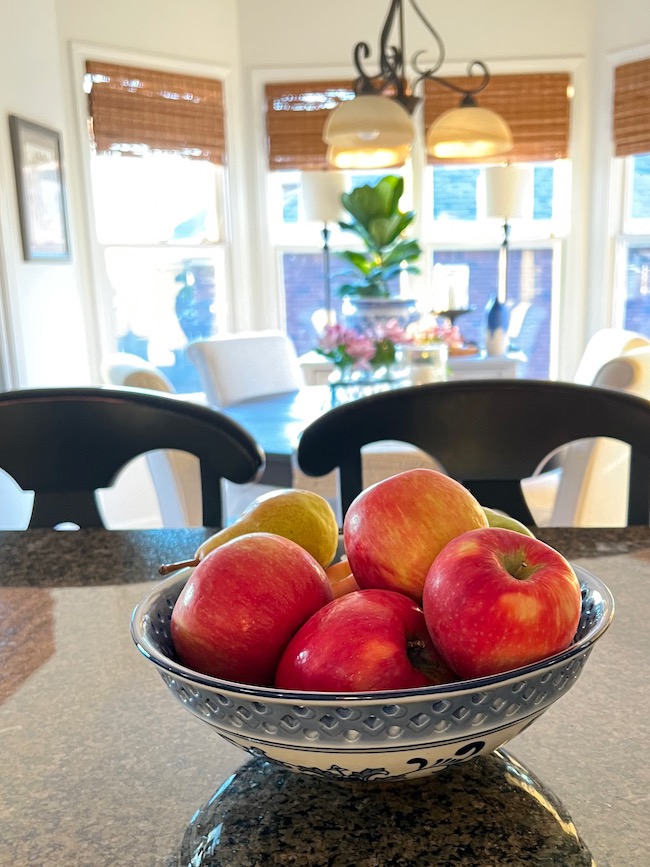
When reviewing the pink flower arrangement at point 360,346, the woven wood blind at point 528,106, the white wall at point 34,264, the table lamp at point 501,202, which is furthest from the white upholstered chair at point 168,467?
the woven wood blind at point 528,106

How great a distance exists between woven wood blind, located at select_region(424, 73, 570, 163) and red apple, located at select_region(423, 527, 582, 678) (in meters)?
4.21

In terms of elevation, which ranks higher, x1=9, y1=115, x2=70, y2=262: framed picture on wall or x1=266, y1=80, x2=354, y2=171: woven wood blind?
x1=266, y1=80, x2=354, y2=171: woven wood blind

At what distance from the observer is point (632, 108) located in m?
4.09

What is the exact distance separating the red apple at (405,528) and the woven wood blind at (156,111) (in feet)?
12.2

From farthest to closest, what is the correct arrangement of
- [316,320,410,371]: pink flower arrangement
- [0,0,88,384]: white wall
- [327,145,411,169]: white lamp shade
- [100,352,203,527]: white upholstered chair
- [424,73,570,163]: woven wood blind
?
1. [424,73,570,163]: woven wood blind
2. [0,0,88,384]: white wall
3. [327,145,411,169]: white lamp shade
4. [316,320,410,371]: pink flower arrangement
5. [100,352,203,527]: white upholstered chair

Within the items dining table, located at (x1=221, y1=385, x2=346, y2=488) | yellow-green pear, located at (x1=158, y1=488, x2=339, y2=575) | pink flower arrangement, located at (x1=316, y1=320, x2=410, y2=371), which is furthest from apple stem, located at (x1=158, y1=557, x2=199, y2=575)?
pink flower arrangement, located at (x1=316, y1=320, x2=410, y2=371)

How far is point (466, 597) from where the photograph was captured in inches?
17.5

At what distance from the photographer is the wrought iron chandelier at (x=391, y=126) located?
7.79 feet

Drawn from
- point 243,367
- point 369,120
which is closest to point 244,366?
point 243,367

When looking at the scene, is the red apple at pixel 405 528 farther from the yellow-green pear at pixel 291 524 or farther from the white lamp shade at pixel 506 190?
the white lamp shade at pixel 506 190

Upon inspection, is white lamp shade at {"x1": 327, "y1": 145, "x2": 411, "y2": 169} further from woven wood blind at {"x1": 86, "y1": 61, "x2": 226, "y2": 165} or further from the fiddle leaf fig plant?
woven wood blind at {"x1": 86, "y1": 61, "x2": 226, "y2": 165}

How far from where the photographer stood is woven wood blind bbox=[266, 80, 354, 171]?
427cm

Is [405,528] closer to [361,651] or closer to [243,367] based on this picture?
[361,651]

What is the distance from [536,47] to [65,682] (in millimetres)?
4328
